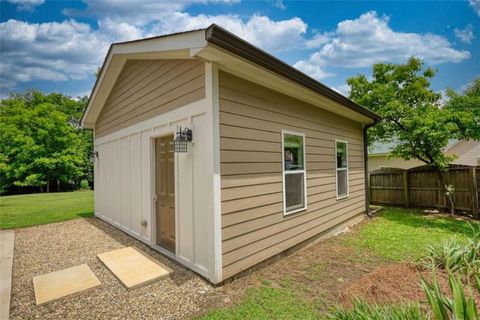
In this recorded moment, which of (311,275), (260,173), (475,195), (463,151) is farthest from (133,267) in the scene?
(463,151)

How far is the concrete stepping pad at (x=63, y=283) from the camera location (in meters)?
3.19

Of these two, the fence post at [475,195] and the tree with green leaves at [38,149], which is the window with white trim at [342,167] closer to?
the fence post at [475,195]

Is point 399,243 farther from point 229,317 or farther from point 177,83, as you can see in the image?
point 177,83

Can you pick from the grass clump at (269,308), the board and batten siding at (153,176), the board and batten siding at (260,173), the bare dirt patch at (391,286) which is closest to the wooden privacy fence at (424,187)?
the board and batten siding at (260,173)

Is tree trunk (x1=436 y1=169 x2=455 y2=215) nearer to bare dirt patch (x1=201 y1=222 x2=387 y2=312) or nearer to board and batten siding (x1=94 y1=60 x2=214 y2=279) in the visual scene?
bare dirt patch (x1=201 y1=222 x2=387 y2=312)

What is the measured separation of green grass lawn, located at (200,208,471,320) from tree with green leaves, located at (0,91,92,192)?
23.3m

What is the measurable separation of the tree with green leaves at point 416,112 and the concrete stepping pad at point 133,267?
781 centimetres

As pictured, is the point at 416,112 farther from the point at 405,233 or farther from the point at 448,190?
the point at 405,233

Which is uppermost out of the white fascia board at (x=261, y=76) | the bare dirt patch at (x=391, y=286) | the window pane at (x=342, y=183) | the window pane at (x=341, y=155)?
the white fascia board at (x=261, y=76)

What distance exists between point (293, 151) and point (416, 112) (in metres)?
5.86

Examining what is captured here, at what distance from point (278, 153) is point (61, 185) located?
25.2 meters

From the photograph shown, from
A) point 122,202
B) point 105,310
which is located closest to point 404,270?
point 105,310

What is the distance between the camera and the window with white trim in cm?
668

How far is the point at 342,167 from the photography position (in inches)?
272
